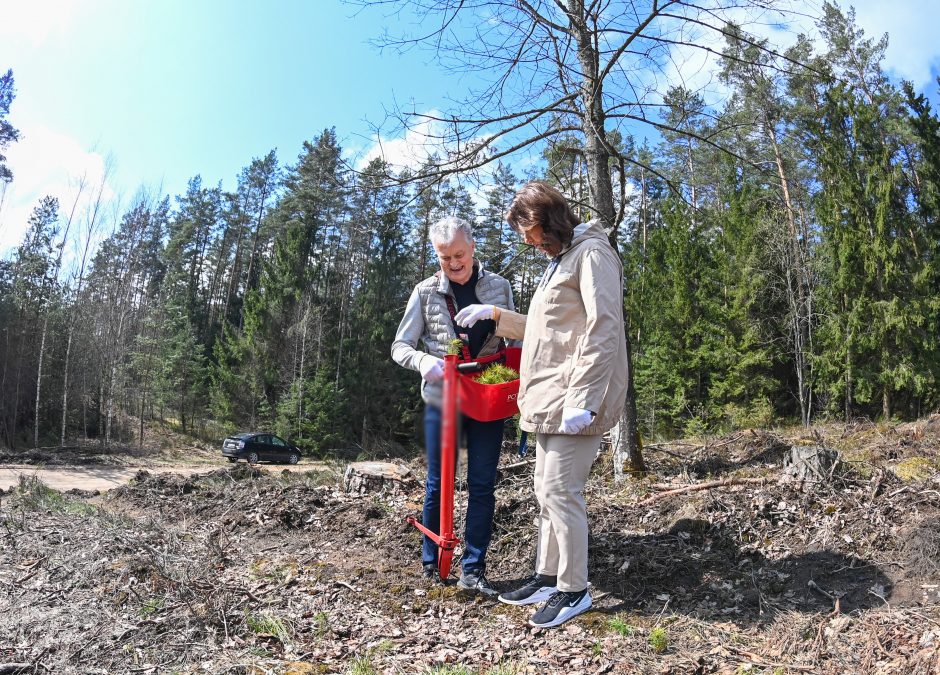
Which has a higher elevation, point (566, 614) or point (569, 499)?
point (569, 499)

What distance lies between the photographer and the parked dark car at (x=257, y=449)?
22000 mm

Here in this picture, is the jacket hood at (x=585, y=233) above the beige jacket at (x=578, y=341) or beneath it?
above

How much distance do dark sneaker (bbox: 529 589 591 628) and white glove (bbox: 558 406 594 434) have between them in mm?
777

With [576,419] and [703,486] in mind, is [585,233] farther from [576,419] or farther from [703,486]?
[703,486]

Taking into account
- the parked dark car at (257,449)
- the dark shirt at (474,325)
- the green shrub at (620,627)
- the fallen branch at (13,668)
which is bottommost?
the parked dark car at (257,449)

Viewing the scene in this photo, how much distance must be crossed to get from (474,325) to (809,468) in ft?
8.55

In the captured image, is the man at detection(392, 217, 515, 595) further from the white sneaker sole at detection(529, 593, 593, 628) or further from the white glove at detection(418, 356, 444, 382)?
the white sneaker sole at detection(529, 593, 593, 628)

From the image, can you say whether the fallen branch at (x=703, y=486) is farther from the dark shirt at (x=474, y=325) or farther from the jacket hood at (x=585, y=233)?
the jacket hood at (x=585, y=233)

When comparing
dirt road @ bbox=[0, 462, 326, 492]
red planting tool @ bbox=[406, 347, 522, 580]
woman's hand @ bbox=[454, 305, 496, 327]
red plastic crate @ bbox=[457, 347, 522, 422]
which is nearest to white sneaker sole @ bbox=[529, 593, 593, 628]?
red planting tool @ bbox=[406, 347, 522, 580]

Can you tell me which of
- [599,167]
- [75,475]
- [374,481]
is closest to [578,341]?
[374,481]

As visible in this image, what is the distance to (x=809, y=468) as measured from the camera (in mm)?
4004

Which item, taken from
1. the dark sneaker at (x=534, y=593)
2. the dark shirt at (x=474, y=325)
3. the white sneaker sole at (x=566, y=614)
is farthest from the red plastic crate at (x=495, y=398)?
the white sneaker sole at (x=566, y=614)

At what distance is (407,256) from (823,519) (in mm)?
26403

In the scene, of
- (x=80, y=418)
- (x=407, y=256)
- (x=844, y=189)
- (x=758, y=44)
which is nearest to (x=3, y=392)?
(x=80, y=418)
